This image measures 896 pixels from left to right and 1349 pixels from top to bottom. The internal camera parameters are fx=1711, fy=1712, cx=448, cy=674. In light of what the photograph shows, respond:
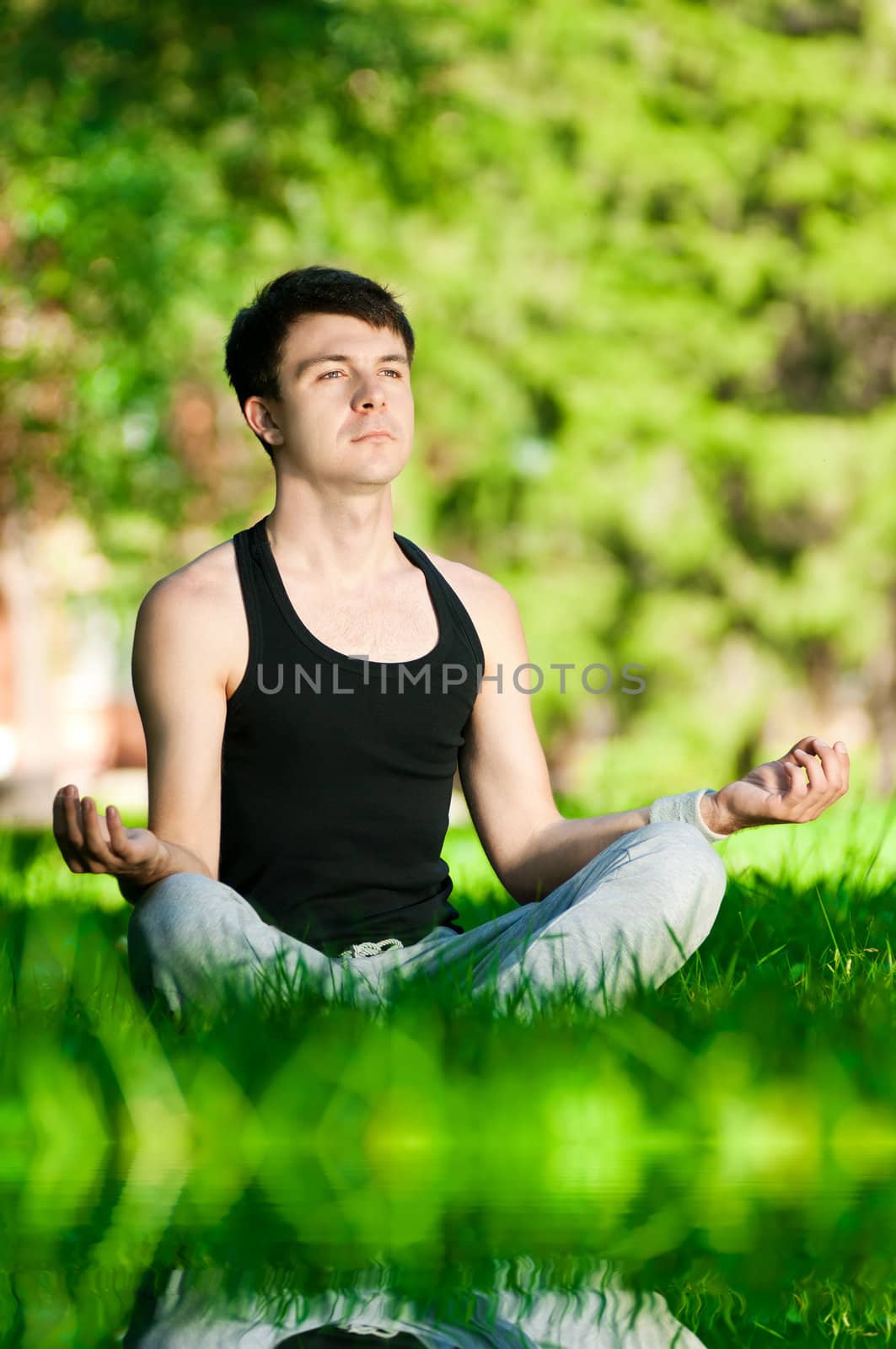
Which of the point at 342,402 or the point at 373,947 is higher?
the point at 342,402

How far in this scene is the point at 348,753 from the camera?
2986mm

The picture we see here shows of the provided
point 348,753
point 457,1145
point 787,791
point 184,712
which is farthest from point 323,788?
point 457,1145

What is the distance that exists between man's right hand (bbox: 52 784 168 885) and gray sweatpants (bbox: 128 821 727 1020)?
0.22 ft

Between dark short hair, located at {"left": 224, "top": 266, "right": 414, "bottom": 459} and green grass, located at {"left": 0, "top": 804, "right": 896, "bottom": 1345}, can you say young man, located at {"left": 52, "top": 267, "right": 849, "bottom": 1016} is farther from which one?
green grass, located at {"left": 0, "top": 804, "right": 896, "bottom": 1345}

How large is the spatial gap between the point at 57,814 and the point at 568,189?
13083 millimetres

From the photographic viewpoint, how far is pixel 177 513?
1296cm

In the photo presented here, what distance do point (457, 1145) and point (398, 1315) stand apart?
746 mm

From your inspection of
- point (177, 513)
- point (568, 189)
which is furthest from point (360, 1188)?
point (568, 189)

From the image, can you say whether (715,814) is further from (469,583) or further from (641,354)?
(641,354)

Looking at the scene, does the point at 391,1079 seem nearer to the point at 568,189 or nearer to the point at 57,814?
the point at 57,814

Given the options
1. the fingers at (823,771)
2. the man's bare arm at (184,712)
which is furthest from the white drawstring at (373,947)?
the fingers at (823,771)

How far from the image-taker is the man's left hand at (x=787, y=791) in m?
2.69

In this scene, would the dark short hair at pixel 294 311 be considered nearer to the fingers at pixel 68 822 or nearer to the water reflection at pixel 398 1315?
the fingers at pixel 68 822

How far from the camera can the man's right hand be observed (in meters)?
2.44
